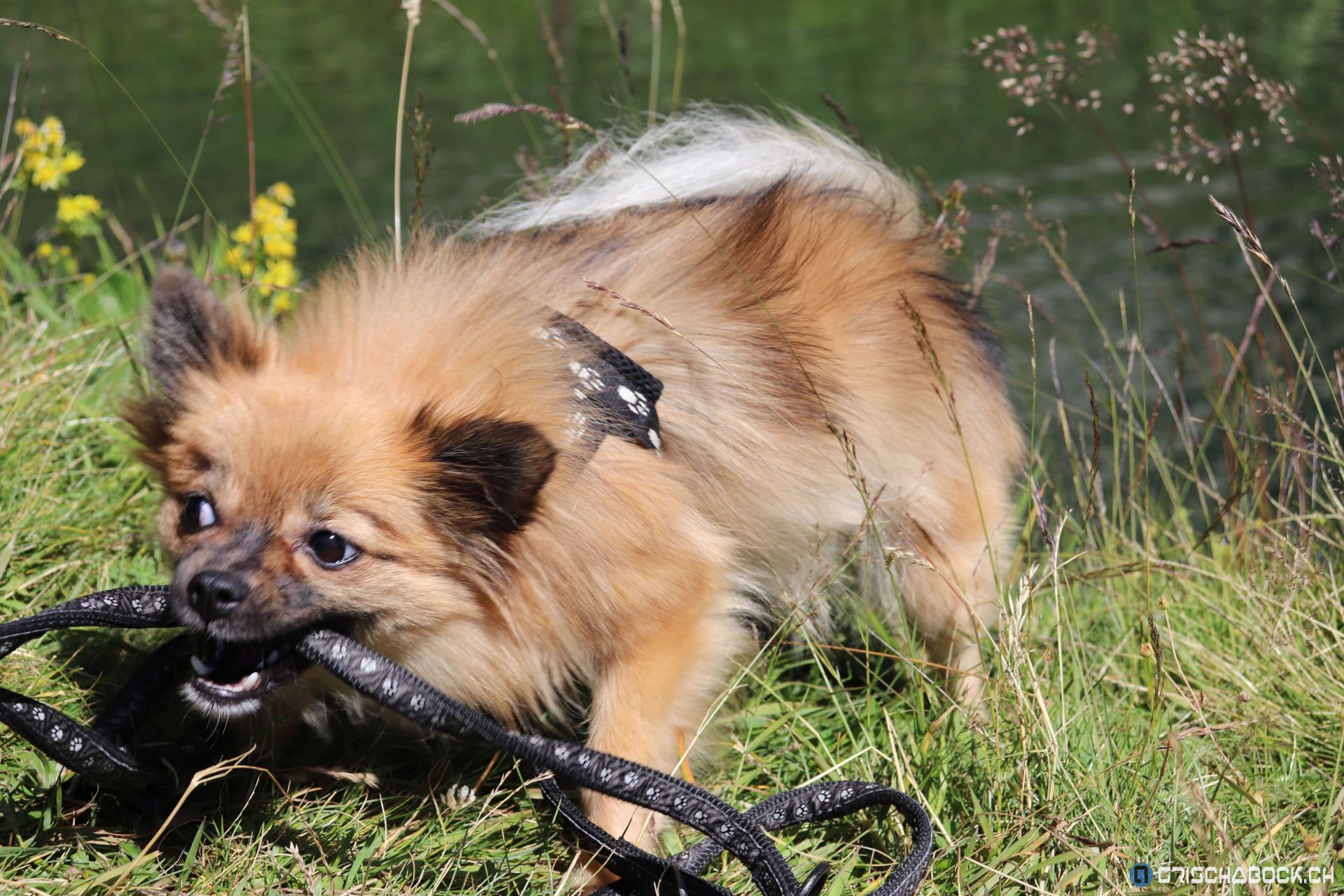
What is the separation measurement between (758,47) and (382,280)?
11.8m

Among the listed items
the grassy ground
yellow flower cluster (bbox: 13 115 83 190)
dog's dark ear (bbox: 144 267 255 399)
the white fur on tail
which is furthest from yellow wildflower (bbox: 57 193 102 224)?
dog's dark ear (bbox: 144 267 255 399)

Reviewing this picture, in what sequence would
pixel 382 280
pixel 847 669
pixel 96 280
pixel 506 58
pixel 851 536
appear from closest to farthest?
pixel 382 280 < pixel 851 536 < pixel 847 669 < pixel 96 280 < pixel 506 58

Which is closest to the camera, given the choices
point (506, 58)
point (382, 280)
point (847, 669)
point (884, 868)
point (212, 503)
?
point (212, 503)

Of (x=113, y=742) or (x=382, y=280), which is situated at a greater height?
(x=382, y=280)

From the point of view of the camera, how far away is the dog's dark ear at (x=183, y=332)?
2.38m

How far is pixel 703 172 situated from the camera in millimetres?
3158

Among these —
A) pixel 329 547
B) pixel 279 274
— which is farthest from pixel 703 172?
pixel 279 274

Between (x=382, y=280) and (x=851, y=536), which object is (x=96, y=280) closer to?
(x=382, y=280)

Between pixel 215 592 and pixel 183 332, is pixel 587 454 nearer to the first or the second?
pixel 215 592

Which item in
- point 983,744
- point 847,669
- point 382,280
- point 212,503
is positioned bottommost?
point 847,669

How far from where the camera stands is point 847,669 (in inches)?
128

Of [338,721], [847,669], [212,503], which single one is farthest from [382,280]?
[847,669]

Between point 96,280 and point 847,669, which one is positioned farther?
point 96,280

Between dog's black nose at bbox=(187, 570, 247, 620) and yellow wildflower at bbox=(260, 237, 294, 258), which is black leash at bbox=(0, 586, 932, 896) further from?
yellow wildflower at bbox=(260, 237, 294, 258)
